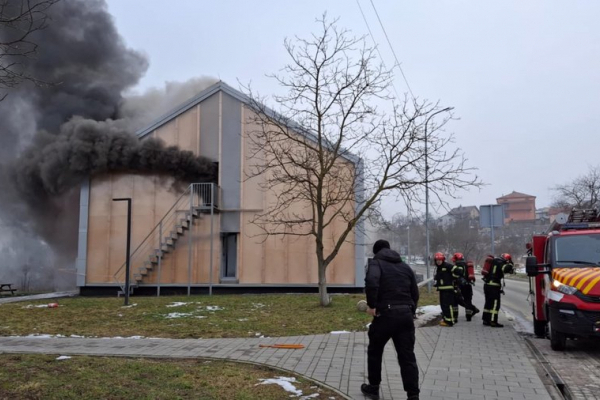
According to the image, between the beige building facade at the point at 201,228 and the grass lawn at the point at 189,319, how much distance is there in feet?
11.8

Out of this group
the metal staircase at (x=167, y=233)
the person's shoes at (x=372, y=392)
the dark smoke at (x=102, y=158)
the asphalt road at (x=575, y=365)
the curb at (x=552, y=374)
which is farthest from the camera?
the dark smoke at (x=102, y=158)

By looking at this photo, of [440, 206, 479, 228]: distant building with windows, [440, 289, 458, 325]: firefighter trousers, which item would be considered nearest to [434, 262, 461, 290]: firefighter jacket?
[440, 289, 458, 325]: firefighter trousers

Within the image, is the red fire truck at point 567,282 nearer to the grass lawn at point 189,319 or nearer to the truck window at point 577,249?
the truck window at point 577,249

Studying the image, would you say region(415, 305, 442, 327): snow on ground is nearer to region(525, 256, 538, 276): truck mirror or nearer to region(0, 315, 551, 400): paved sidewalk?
region(0, 315, 551, 400): paved sidewalk

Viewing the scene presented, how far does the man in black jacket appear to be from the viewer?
467 cm

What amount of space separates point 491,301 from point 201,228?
11.1 metres

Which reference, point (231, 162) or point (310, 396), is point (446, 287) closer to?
point (310, 396)

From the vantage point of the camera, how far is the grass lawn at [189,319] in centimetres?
921

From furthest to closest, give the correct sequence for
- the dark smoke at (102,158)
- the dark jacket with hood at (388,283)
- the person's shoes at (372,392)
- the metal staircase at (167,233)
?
the dark smoke at (102,158), the metal staircase at (167,233), the person's shoes at (372,392), the dark jacket with hood at (388,283)

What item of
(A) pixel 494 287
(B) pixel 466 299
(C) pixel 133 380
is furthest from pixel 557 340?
(C) pixel 133 380

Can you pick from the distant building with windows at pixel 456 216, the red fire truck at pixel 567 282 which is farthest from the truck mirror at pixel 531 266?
the distant building with windows at pixel 456 216

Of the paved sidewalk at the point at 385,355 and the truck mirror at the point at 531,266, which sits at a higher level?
the truck mirror at the point at 531,266

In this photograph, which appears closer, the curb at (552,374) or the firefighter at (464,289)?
the curb at (552,374)

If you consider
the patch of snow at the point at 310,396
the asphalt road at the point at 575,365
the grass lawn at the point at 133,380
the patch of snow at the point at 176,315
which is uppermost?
the grass lawn at the point at 133,380
